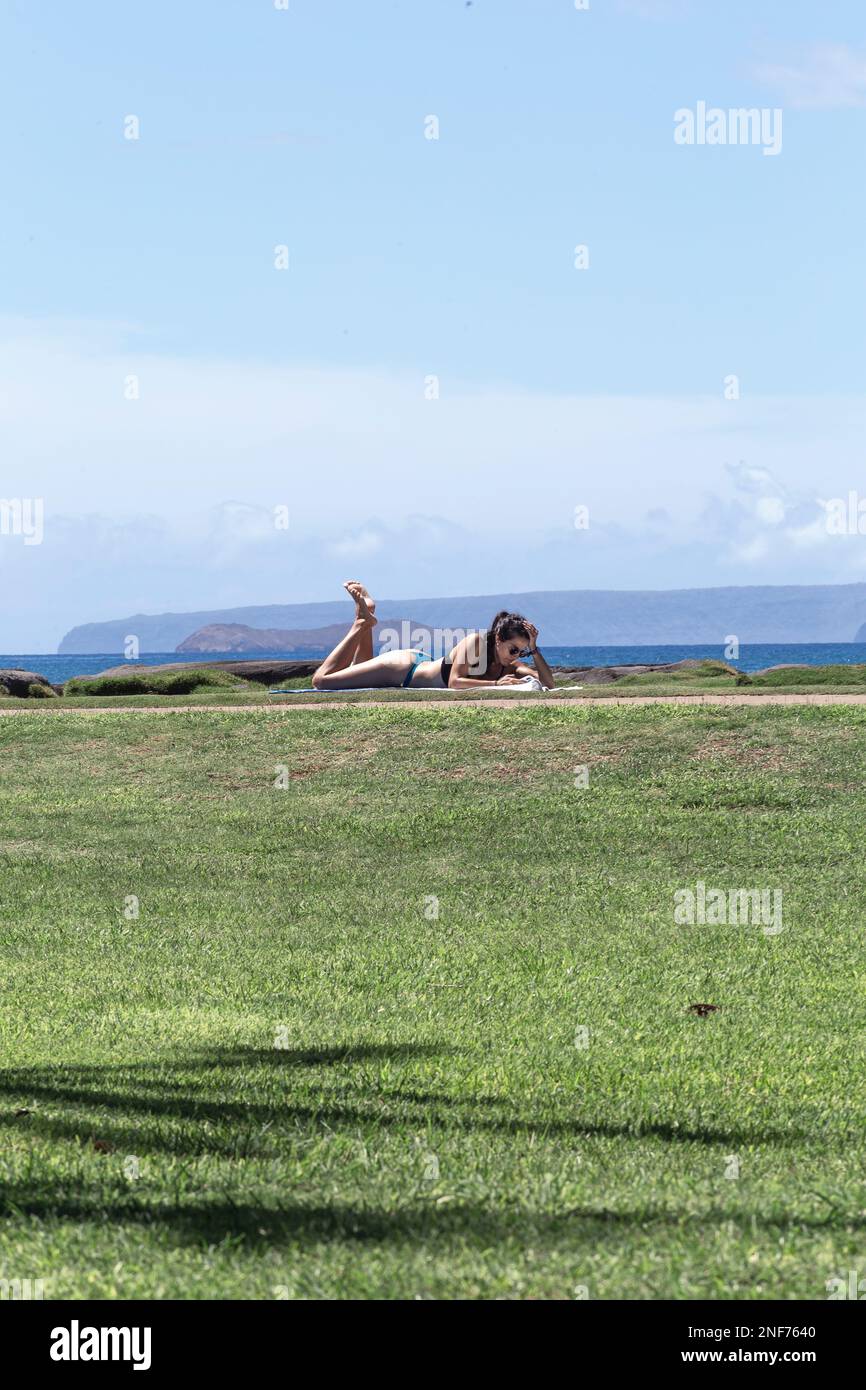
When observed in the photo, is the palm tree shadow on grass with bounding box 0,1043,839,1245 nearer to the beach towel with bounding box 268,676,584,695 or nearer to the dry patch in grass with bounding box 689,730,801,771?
the dry patch in grass with bounding box 689,730,801,771

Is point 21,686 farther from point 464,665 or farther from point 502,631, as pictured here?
point 502,631

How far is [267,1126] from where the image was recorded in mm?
4914

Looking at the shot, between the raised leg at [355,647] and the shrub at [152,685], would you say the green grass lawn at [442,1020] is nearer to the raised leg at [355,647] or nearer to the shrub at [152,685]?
the raised leg at [355,647]

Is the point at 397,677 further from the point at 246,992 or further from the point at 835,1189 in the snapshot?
the point at 835,1189

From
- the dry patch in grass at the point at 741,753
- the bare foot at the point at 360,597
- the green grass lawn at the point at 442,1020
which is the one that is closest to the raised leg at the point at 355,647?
the bare foot at the point at 360,597

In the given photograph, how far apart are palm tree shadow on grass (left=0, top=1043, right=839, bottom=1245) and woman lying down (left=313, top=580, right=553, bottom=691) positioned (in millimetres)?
15837

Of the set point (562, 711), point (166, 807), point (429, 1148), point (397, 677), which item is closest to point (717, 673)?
point (397, 677)

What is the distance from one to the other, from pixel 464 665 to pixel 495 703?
3326 millimetres

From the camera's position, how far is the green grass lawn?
3.64 metres

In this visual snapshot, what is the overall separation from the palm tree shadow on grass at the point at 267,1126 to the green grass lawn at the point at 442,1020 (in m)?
0.02

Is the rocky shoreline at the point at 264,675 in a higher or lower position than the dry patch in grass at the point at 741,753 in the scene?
higher

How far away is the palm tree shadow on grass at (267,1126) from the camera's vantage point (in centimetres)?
376

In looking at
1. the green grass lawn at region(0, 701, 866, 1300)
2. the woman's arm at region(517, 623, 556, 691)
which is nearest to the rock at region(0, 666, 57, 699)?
the woman's arm at region(517, 623, 556, 691)

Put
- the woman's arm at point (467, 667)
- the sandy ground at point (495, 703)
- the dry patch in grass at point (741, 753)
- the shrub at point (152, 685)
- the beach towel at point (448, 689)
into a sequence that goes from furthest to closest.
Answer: the shrub at point (152, 685), the woman's arm at point (467, 667), the beach towel at point (448, 689), the sandy ground at point (495, 703), the dry patch in grass at point (741, 753)
